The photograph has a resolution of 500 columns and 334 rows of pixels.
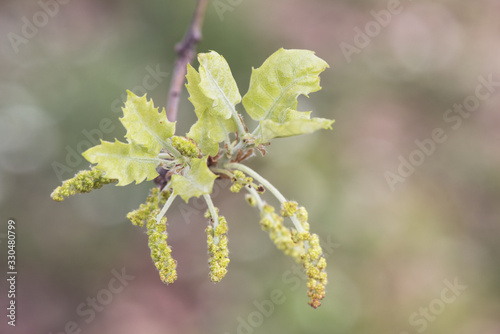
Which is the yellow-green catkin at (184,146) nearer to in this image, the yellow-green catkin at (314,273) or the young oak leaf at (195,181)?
the young oak leaf at (195,181)

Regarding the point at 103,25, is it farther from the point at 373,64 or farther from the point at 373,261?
the point at 373,261

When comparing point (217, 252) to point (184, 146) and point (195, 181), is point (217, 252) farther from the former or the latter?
point (184, 146)

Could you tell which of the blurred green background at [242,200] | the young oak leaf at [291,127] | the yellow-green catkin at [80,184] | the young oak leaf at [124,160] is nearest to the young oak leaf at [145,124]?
the young oak leaf at [124,160]

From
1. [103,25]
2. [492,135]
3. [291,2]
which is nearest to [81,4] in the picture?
[103,25]

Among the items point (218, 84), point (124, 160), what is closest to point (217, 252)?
point (124, 160)

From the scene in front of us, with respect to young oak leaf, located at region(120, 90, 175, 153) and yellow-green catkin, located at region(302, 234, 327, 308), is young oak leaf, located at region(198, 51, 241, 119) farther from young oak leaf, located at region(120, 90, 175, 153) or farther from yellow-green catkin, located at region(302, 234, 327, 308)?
yellow-green catkin, located at region(302, 234, 327, 308)

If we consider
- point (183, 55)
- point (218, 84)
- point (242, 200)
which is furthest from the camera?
point (242, 200)
